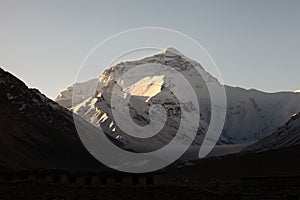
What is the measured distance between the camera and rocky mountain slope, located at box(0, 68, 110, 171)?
110 metres

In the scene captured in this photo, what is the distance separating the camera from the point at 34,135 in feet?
403

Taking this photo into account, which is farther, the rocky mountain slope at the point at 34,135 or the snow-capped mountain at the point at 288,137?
the snow-capped mountain at the point at 288,137

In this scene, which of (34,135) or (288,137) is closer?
(34,135)

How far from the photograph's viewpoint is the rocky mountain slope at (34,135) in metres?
110

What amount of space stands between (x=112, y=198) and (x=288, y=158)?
5500cm

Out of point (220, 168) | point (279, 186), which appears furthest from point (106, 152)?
point (279, 186)

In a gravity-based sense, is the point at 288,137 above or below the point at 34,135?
below

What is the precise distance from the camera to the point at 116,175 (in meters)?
42.4

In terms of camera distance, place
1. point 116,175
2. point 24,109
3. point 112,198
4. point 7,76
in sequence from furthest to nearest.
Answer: point 7,76 → point 24,109 → point 116,175 → point 112,198

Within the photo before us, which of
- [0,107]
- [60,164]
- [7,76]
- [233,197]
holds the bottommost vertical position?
[233,197]

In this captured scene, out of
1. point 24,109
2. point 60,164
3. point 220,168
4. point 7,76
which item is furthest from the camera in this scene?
point 7,76

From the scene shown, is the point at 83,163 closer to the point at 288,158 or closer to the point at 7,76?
the point at 7,76

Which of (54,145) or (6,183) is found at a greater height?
(54,145)

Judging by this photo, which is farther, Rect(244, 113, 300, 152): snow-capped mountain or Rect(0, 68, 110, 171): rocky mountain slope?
Rect(244, 113, 300, 152): snow-capped mountain
